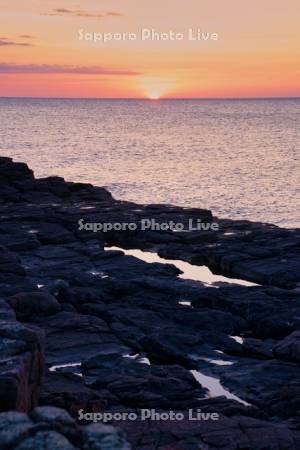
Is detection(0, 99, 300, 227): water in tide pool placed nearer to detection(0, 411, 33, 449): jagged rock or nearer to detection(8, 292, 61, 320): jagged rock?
detection(8, 292, 61, 320): jagged rock

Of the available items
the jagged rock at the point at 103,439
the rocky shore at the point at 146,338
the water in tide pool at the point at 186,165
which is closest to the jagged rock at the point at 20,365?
the rocky shore at the point at 146,338

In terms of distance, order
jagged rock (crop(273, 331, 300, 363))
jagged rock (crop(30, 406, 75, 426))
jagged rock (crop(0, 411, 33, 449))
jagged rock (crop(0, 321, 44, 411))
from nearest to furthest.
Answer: jagged rock (crop(0, 411, 33, 449)), jagged rock (crop(30, 406, 75, 426)), jagged rock (crop(0, 321, 44, 411)), jagged rock (crop(273, 331, 300, 363))

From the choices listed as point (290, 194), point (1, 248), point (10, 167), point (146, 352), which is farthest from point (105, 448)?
point (290, 194)

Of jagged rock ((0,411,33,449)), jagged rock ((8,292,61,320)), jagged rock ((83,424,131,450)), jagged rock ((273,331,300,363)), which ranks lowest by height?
jagged rock ((273,331,300,363))

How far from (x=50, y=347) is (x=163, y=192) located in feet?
175

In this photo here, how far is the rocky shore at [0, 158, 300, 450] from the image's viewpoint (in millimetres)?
15555

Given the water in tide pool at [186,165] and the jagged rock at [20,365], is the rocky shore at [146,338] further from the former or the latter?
the water in tide pool at [186,165]

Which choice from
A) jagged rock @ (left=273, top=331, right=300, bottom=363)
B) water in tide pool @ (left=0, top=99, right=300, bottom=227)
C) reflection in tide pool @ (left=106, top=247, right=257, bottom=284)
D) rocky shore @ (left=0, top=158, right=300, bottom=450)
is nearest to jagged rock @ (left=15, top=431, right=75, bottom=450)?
rocky shore @ (left=0, top=158, right=300, bottom=450)

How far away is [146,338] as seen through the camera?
2278 cm

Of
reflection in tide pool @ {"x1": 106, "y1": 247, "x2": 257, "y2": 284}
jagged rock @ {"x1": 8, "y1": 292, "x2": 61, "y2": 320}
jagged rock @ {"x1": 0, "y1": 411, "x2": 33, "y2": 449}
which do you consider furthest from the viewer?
reflection in tide pool @ {"x1": 106, "y1": 247, "x2": 257, "y2": 284}

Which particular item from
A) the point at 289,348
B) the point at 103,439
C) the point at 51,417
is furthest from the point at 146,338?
the point at 103,439

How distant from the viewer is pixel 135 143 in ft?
522

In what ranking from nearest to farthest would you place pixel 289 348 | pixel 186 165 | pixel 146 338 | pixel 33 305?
1. pixel 289 348
2. pixel 146 338
3. pixel 33 305
4. pixel 186 165

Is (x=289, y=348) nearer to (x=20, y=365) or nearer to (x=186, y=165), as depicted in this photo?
(x=20, y=365)
